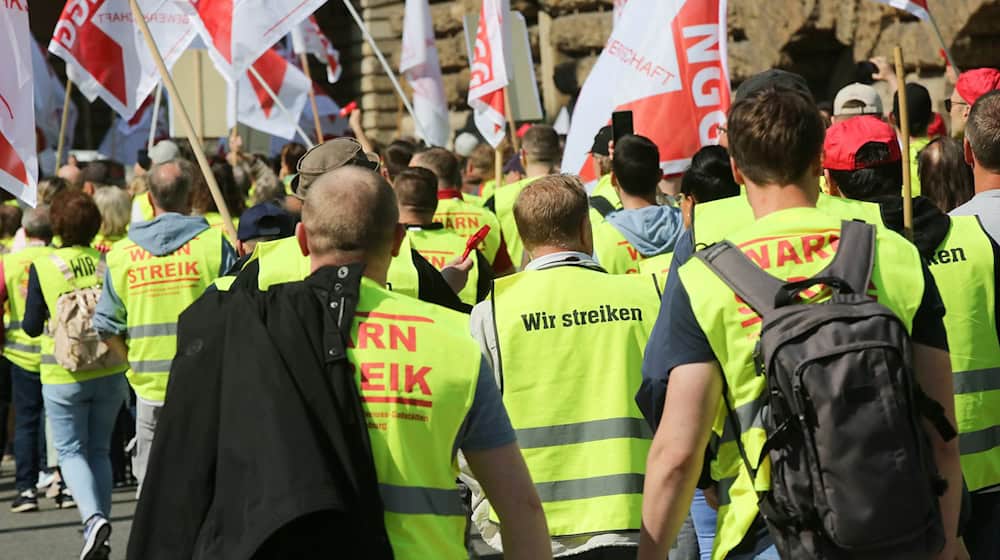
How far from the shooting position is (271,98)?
1273cm

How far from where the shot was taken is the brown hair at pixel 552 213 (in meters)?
4.58

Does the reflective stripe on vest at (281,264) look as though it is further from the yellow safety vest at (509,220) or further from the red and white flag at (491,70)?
the red and white flag at (491,70)

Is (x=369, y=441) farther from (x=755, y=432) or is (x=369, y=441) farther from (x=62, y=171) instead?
(x=62, y=171)

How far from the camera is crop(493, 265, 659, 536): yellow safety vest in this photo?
14.4 ft

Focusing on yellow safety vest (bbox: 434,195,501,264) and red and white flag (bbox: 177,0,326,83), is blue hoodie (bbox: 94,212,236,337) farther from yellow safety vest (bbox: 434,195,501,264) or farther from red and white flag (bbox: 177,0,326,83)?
yellow safety vest (bbox: 434,195,501,264)

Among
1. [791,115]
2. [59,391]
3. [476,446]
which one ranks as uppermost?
[791,115]

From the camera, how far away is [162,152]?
36.4ft

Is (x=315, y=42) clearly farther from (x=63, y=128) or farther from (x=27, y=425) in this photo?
(x=27, y=425)

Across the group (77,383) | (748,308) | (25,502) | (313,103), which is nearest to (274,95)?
(313,103)

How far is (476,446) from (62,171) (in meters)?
10.3

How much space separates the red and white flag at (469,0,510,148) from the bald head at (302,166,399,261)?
682 cm

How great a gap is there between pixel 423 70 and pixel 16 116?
661cm

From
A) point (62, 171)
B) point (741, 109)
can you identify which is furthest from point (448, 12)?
point (741, 109)

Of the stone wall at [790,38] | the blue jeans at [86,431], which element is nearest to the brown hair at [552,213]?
the blue jeans at [86,431]
